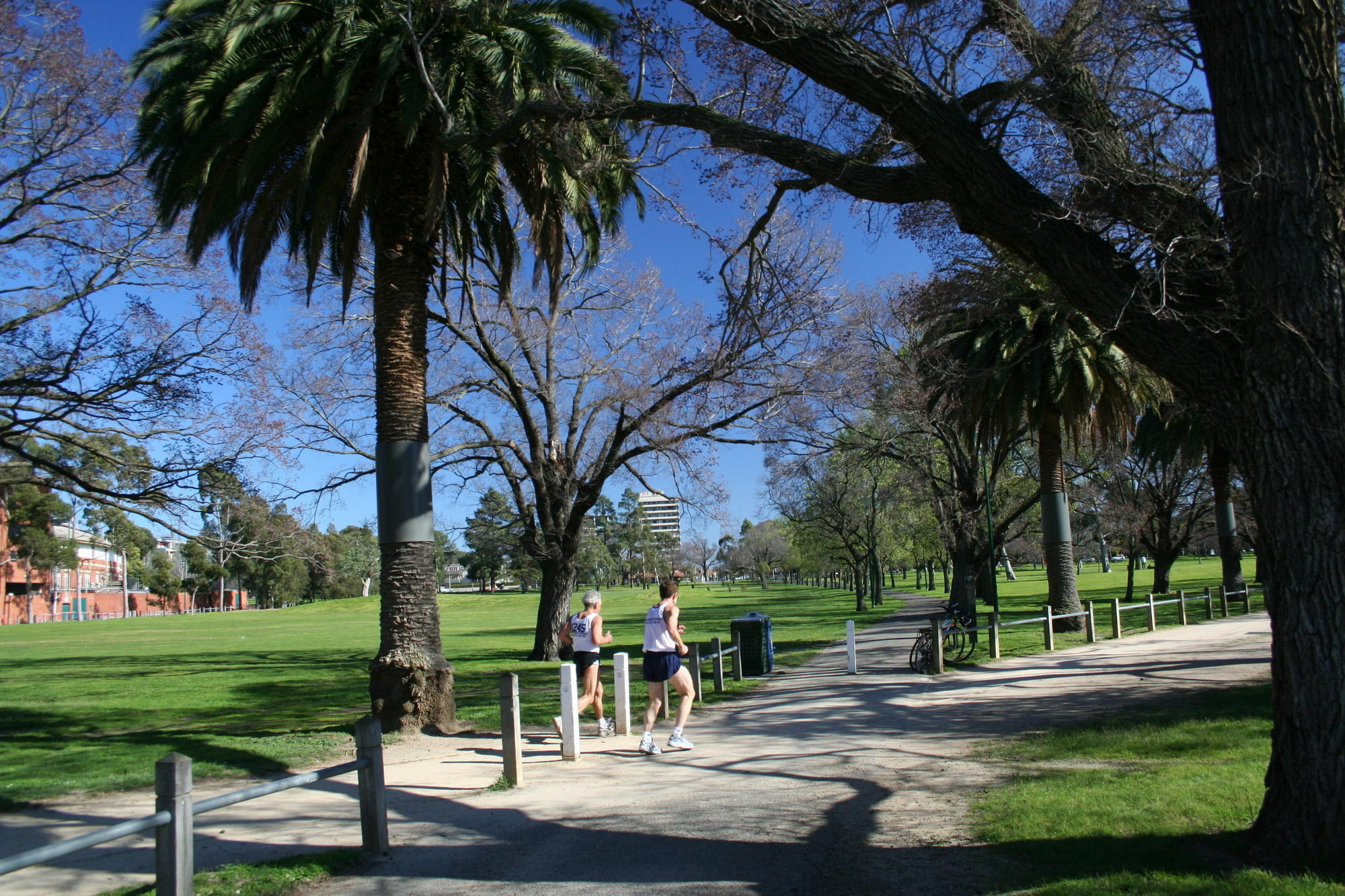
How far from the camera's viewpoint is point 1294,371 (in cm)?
501

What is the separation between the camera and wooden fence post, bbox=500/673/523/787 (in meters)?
8.15

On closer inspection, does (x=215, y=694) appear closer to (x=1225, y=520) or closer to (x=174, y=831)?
(x=174, y=831)

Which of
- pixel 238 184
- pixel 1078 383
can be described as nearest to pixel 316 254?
pixel 238 184

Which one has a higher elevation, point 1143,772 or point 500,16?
point 500,16

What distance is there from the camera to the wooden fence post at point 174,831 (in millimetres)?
4672

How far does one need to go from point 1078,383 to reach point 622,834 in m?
18.2

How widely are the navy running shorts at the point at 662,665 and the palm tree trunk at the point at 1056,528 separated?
558 inches

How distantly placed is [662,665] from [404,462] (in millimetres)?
4115

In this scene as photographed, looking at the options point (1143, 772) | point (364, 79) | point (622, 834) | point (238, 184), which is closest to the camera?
point (622, 834)

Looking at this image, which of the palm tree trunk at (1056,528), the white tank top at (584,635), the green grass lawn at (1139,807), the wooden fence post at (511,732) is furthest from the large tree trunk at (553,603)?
the green grass lawn at (1139,807)

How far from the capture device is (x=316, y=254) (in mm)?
12008

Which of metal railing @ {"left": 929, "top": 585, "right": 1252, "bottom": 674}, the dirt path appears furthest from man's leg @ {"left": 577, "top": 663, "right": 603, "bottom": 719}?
metal railing @ {"left": 929, "top": 585, "right": 1252, "bottom": 674}

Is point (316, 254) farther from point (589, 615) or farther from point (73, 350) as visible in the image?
point (589, 615)

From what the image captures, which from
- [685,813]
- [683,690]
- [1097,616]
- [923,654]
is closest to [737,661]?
[923,654]
